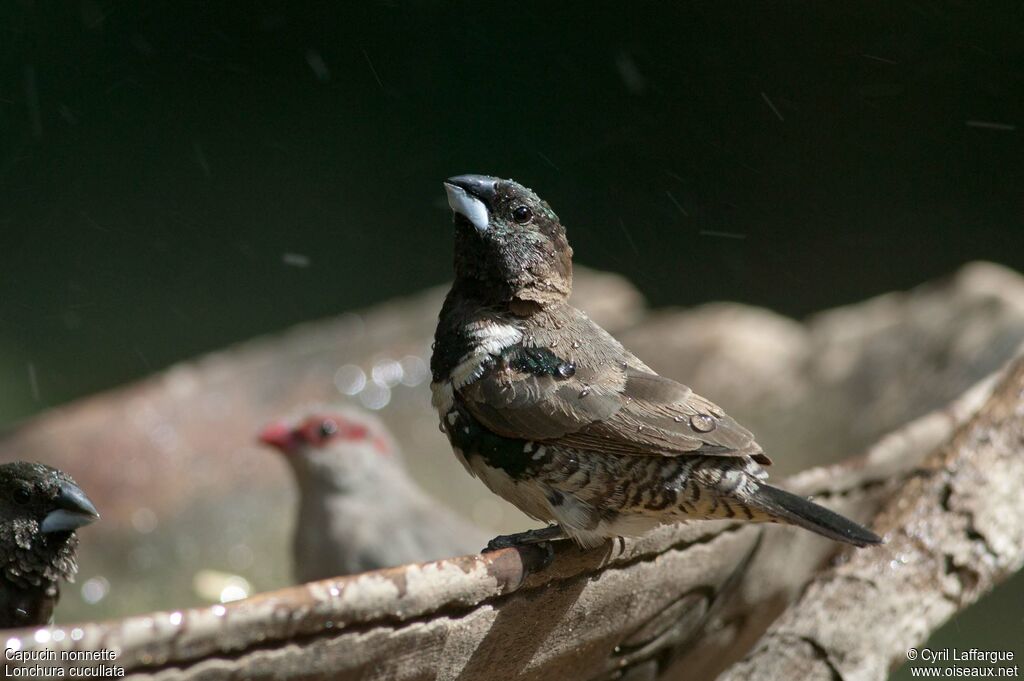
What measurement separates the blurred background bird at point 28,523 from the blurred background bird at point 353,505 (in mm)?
1319

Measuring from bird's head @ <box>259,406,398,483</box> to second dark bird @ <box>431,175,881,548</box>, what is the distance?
5.64 feet

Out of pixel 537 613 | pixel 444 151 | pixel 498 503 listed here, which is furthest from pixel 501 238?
pixel 444 151

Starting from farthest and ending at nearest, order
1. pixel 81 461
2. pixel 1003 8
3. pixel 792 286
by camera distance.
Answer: pixel 792 286 < pixel 1003 8 < pixel 81 461

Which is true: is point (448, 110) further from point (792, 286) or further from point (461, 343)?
point (461, 343)

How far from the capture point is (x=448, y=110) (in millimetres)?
10289

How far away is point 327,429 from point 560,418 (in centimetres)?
211

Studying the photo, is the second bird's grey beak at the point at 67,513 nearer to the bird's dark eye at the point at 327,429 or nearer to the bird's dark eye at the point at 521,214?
the bird's dark eye at the point at 521,214

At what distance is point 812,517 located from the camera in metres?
2.45

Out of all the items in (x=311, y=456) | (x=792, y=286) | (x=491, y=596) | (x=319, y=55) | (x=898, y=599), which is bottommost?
(x=792, y=286)

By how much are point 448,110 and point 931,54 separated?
400cm

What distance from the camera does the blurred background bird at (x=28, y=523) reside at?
2.84 meters

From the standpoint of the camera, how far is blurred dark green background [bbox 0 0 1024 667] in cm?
904

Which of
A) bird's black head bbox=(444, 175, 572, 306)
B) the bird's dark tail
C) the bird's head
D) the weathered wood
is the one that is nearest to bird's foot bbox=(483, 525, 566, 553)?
the weathered wood

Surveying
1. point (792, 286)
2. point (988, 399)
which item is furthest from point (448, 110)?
point (988, 399)
